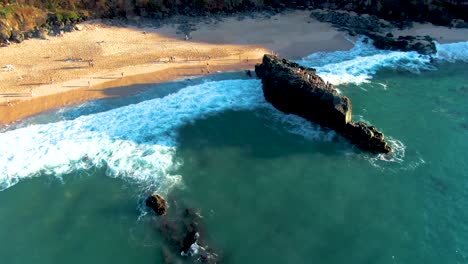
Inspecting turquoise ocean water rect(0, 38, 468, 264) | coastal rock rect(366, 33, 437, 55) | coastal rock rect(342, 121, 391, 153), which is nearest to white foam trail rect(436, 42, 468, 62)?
coastal rock rect(366, 33, 437, 55)

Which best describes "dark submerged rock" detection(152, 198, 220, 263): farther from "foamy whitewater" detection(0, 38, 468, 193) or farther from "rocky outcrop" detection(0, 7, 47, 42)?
"rocky outcrop" detection(0, 7, 47, 42)

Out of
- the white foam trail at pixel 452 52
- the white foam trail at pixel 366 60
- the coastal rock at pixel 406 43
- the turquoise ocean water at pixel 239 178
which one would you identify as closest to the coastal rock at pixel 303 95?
the turquoise ocean water at pixel 239 178

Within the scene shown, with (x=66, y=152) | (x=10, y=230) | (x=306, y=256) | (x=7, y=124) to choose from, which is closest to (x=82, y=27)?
(x=7, y=124)

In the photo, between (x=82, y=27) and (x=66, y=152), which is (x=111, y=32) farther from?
(x=66, y=152)

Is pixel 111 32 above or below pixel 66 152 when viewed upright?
above

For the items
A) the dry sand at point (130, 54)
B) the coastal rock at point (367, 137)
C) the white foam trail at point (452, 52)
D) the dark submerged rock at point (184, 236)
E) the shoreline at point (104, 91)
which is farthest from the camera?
the white foam trail at point (452, 52)

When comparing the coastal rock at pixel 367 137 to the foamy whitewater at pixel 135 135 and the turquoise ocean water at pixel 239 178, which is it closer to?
the turquoise ocean water at pixel 239 178

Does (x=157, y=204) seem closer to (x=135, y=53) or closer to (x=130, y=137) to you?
(x=130, y=137)
